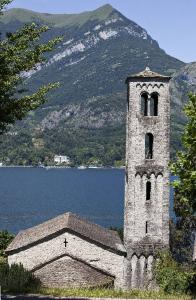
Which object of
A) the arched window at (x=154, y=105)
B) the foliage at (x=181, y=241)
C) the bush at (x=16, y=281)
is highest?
the arched window at (x=154, y=105)

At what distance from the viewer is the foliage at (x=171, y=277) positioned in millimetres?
25786

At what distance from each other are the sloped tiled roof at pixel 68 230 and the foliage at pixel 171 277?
2.38 meters

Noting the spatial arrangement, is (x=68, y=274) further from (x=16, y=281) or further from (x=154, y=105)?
(x=154, y=105)

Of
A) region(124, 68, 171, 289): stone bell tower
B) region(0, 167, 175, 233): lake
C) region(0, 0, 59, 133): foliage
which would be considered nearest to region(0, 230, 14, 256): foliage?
region(124, 68, 171, 289): stone bell tower

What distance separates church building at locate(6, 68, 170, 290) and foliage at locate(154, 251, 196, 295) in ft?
2.45

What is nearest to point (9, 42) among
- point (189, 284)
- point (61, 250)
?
point (189, 284)

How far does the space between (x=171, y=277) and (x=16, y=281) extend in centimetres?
1033

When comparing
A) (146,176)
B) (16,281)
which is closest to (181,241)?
(146,176)

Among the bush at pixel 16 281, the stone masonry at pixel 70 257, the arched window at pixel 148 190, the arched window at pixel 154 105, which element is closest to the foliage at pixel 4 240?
the stone masonry at pixel 70 257

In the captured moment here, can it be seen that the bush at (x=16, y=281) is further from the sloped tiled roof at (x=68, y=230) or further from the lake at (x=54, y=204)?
the lake at (x=54, y=204)

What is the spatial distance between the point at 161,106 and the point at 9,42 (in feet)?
67.4

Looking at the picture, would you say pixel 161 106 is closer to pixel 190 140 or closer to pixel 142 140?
pixel 142 140

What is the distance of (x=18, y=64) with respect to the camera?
1502 cm

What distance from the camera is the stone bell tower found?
1323 inches
